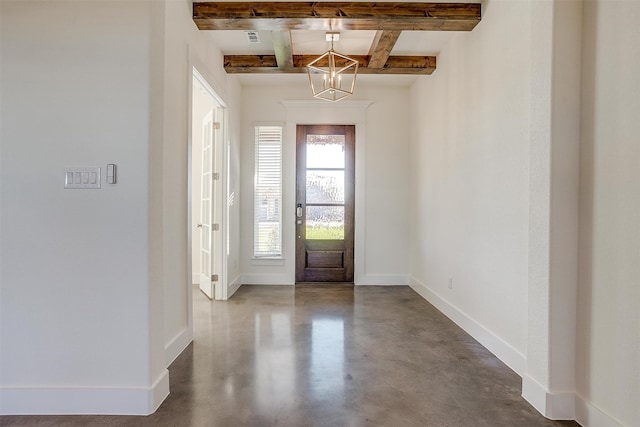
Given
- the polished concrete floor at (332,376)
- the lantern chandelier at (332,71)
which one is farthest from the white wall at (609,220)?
the lantern chandelier at (332,71)

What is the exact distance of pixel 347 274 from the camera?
5.11 meters

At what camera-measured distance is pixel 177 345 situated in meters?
2.62

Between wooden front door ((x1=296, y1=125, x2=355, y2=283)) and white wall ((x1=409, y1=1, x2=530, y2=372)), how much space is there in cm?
121

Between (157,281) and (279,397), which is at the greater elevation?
(157,281)

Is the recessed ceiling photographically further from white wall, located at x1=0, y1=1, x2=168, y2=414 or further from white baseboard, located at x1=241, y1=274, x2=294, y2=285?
white baseboard, located at x1=241, y1=274, x2=294, y2=285

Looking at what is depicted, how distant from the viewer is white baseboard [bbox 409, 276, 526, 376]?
239cm

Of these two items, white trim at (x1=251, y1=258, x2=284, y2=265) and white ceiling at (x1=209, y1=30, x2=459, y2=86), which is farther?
white trim at (x1=251, y1=258, x2=284, y2=265)

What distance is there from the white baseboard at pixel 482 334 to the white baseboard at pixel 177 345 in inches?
97.3

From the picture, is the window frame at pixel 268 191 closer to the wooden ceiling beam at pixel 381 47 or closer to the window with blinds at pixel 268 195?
the window with blinds at pixel 268 195

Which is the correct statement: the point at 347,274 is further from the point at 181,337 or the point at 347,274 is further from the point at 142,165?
the point at 142,165

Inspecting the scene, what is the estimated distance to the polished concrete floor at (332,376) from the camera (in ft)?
6.09

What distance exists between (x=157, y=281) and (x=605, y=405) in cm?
248

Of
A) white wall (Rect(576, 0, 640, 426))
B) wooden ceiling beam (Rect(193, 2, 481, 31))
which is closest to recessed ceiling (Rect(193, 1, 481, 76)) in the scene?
wooden ceiling beam (Rect(193, 2, 481, 31))

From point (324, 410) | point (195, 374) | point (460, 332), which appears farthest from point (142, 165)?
point (460, 332)
